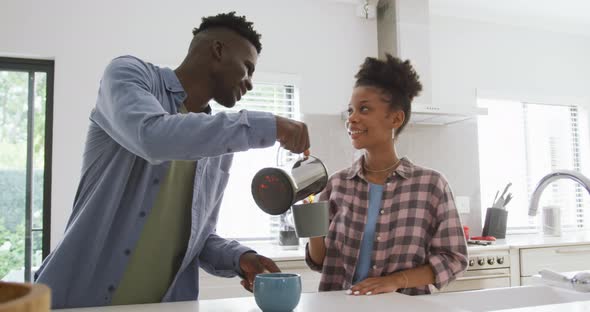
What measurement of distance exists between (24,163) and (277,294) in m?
2.57

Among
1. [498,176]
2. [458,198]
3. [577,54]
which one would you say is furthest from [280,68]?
[577,54]

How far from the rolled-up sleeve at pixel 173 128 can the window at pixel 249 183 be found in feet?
7.42

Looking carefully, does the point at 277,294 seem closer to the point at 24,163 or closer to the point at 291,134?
the point at 291,134

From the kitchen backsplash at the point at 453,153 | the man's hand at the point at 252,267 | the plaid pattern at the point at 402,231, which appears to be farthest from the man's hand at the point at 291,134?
the kitchen backsplash at the point at 453,153

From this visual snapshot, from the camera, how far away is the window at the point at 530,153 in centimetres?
396

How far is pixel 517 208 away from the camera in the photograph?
3.99 m

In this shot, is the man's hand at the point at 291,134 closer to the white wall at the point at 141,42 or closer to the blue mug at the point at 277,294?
the blue mug at the point at 277,294

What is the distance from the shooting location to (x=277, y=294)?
895 millimetres

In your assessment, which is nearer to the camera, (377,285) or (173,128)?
(173,128)

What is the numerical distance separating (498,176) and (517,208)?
0.32 m

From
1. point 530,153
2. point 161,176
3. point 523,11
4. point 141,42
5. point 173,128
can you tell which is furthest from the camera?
point 530,153

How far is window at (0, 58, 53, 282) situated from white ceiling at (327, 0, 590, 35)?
216 cm

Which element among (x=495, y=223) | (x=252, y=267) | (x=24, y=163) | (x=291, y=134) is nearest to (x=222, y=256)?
(x=252, y=267)

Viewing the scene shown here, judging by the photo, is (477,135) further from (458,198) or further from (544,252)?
(544,252)
